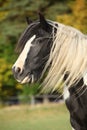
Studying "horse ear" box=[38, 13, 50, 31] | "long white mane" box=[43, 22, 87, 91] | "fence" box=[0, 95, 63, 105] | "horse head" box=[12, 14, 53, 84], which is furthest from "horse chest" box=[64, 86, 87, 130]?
"fence" box=[0, 95, 63, 105]

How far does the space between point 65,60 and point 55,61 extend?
95 mm

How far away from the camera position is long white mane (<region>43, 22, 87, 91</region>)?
16.7 feet

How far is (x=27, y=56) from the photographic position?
16.8 feet

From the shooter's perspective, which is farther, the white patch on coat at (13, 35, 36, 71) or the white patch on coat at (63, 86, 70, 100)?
the white patch on coat at (63, 86, 70, 100)

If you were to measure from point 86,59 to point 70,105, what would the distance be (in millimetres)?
479

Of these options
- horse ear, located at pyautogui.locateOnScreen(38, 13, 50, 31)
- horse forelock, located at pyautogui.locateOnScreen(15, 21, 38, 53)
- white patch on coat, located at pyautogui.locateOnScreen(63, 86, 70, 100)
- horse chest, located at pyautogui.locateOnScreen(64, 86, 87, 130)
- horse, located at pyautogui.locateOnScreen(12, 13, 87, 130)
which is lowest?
horse chest, located at pyautogui.locateOnScreen(64, 86, 87, 130)

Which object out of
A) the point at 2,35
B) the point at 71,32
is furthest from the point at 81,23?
the point at 71,32

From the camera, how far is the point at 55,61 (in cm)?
510

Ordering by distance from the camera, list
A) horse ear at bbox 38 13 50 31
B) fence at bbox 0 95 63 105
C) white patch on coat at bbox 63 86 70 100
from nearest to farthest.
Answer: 1. horse ear at bbox 38 13 50 31
2. white patch on coat at bbox 63 86 70 100
3. fence at bbox 0 95 63 105

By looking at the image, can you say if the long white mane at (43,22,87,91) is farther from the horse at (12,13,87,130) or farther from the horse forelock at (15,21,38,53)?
the horse forelock at (15,21,38,53)

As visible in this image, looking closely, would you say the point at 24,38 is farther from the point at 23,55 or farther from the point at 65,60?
the point at 65,60

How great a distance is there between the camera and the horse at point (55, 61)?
5.10 m

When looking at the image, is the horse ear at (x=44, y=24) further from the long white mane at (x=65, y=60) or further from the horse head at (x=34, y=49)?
the long white mane at (x=65, y=60)

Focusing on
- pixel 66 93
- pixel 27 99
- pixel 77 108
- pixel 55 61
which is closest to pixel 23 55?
pixel 55 61
